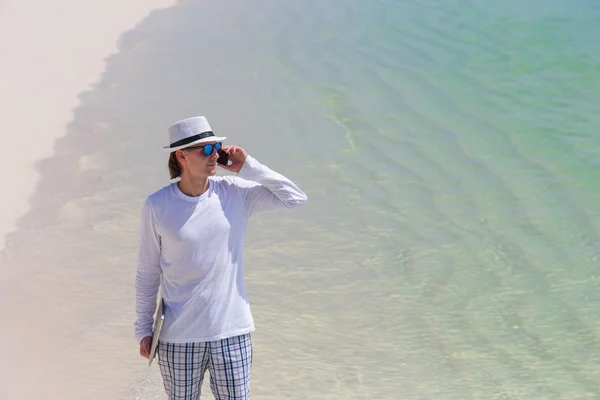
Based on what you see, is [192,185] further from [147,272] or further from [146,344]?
[146,344]

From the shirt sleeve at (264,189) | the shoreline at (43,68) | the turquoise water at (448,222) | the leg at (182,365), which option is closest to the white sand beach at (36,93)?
the shoreline at (43,68)

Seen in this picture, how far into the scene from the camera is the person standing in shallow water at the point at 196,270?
300 cm

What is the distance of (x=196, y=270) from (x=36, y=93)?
631cm

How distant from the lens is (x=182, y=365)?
120 inches

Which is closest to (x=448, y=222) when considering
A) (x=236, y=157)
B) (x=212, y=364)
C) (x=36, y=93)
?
(x=236, y=157)

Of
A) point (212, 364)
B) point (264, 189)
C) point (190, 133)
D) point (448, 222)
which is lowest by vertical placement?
point (448, 222)

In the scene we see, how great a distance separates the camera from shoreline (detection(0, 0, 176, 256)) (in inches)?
276

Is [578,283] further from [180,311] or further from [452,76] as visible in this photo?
[452,76]

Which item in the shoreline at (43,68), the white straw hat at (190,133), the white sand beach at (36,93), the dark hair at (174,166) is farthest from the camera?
the shoreline at (43,68)

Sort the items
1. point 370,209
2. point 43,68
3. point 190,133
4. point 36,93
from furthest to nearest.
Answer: point 43,68 < point 36,93 < point 370,209 < point 190,133

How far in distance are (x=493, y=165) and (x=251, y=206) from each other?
415cm

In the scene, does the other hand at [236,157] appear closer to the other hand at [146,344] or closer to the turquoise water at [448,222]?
the other hand at [146,344]

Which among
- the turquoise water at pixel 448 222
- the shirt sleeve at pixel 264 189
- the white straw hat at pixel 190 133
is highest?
the white straw hat at pixel 190 133

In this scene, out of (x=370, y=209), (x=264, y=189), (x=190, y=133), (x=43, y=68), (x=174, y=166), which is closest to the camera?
(x=190, y=133)
